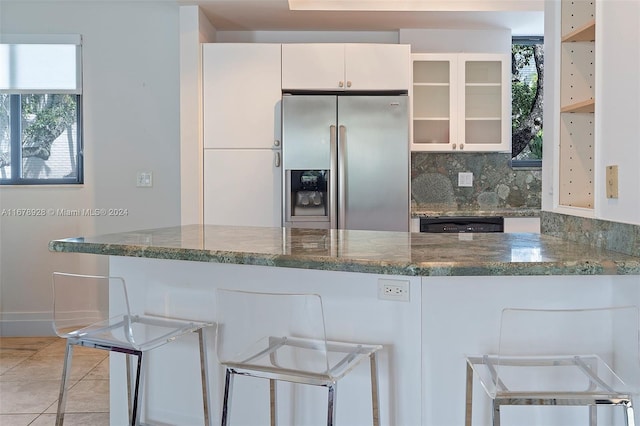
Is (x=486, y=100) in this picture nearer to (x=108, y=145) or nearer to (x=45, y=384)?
(x=108, y=145)

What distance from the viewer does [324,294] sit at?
1795 mm

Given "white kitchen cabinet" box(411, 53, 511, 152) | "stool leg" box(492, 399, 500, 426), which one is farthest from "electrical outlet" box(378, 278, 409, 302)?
"white kitchen cabinet" box(411, 53, 511, 152)

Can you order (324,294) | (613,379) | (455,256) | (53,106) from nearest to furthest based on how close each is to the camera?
1. (613,379)
2. (455,256)
3. (324,294)
4. (53,106)

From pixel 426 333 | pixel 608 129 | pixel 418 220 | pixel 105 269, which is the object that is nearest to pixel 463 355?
pixel 426 333

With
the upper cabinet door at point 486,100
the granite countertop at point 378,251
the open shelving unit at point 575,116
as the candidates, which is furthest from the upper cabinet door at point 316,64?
the open shelving unit at point 575,116

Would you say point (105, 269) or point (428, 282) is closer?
point (428, 282)

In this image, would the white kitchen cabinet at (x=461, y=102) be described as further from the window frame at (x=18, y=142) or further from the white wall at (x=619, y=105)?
the window frame at (x=18, y=142)

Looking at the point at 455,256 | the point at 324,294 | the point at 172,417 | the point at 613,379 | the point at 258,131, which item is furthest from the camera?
the point at 258,131

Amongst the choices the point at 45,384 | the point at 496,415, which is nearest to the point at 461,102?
the point at 496,415

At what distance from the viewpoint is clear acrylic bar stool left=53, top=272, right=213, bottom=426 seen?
5.84ft

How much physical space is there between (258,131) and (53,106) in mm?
1681

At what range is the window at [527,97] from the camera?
4.27 metres

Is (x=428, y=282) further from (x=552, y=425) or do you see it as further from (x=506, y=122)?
(x=506, y=122)

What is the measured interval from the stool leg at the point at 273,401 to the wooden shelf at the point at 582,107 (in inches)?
61.3
